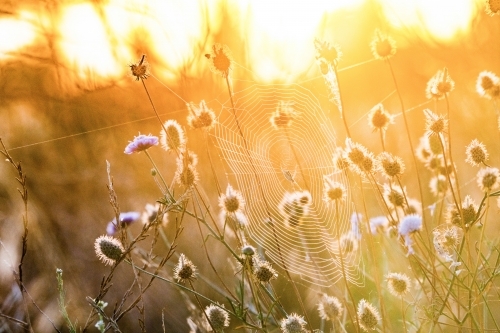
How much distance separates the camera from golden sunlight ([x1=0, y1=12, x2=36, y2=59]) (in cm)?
236

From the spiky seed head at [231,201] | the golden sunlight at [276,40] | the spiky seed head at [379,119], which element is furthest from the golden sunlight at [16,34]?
the spiky seed head at [379,119]

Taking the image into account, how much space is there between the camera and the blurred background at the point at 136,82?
8.45 ft

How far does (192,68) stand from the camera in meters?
2.93

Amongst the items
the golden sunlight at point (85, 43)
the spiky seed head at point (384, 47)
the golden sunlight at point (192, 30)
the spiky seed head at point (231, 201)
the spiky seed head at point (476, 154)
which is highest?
the golden sunlight at point (192, 30)

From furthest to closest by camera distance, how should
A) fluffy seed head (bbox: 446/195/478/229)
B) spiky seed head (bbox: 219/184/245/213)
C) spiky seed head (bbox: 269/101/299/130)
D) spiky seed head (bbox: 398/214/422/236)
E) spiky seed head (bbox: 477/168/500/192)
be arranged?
spiky seed head (bbox: 269/101/299/130) < spiky seed head (bbox: 219/184/245/213) < fluffy seed head (bbox: 446/195/478/229) < spiky seed head (bbox: 477/168/500/192) < spiky seed head (bbox: 398/214/422/236)

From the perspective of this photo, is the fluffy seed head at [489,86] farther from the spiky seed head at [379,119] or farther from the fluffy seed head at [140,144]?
the fluffy seed head at [140,144]

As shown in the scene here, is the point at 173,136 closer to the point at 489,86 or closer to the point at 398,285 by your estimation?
the point at 398,285

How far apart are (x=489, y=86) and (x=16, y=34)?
7.37 feet

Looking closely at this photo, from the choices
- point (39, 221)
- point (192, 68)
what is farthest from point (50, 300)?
point (192, 68)

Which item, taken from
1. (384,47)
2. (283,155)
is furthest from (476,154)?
(283,155)

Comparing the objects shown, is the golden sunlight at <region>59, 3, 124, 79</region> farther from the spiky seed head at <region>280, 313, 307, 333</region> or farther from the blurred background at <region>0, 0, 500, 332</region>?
the spiky seed head at <region>280, 313, 307, 333</region>

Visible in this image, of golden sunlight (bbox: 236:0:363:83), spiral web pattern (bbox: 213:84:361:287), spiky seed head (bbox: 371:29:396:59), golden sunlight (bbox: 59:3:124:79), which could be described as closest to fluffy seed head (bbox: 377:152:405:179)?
spiky seed head (bbox: 371:29:396:59)

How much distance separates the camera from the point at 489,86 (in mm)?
1421

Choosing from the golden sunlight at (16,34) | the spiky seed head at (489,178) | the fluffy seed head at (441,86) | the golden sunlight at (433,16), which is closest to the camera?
the spiky seed head at (489,178)
